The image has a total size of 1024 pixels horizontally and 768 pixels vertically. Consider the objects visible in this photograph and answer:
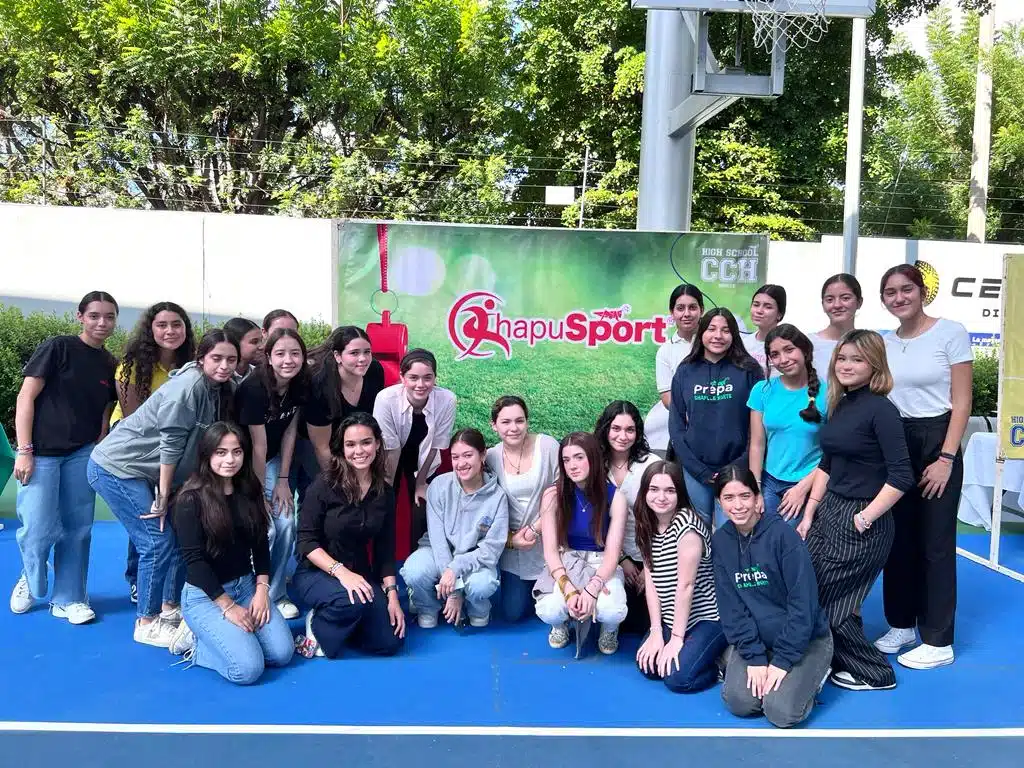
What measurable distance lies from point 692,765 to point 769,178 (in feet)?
50.2

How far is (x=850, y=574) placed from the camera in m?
4.19

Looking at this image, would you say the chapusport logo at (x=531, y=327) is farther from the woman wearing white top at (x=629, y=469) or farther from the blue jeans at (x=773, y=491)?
the blue jeans at (x=773, y=491)

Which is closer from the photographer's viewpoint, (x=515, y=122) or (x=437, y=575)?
(x=437, y=575)

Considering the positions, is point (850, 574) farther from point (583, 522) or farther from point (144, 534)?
point (144, 534)

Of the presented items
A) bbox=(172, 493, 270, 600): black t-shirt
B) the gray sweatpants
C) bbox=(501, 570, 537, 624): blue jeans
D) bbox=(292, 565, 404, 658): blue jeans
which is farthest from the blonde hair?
bbox=(172, 493, 270, 600): black t-shirt

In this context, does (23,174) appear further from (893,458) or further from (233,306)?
(893,458)

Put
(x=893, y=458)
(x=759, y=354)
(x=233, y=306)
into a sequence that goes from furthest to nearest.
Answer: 1. (x=233, y=306)
2. (x=759, y=354)
3. (x=893, y=458)

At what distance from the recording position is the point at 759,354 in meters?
5.29

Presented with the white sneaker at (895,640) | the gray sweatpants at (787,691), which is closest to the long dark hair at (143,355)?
the gray sweatpants at (787,691)

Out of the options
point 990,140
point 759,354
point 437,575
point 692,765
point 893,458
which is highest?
point 990,140

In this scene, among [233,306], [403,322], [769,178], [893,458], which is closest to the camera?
[893,458]

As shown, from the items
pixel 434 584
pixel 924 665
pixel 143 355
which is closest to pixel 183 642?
pixel 434 584

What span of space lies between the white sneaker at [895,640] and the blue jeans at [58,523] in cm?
388

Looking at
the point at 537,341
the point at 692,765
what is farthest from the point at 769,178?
the point at 692,765
